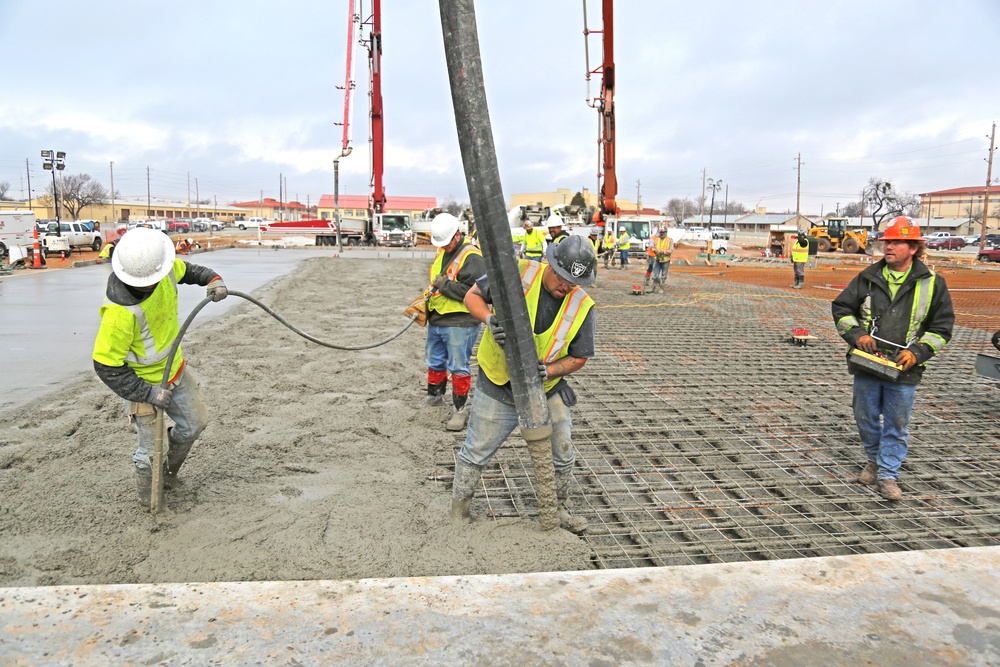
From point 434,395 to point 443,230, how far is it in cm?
130

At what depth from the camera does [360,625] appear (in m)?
2.20

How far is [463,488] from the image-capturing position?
10.5 ft

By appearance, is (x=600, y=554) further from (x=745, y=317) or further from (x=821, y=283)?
(x=821, y=283)

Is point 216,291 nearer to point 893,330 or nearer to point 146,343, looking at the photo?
point 146,343

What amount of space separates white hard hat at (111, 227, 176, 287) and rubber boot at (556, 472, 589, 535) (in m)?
2.05

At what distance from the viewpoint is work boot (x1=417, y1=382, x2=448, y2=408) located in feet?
17.5

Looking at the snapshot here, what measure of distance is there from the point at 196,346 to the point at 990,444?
6.91m

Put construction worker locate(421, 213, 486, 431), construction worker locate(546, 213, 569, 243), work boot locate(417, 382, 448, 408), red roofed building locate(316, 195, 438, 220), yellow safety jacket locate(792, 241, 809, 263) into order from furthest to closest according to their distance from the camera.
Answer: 1. red roofed building locate(316, 195, 438, 220)
2. yellow safety jacket locate(792, 241, 809, 263)
3. construction worker locate(546, 213, 569, 243)
4. work boot locate(417, 382, 448, 408)
5. construction worker locate(421, 213, 486, 431)

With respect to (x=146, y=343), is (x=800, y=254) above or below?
above

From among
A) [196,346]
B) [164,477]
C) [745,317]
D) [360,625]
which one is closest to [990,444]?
[360,625]

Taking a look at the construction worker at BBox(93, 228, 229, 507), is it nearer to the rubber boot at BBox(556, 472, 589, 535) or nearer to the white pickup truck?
the rubber boot at BBox(556, 472, 589, 535)

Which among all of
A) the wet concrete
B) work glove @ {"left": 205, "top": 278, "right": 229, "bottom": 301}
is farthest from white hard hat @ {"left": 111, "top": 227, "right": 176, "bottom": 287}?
the wet concrete

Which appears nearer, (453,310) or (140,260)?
(140,260)

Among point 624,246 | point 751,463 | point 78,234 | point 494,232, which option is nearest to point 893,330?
point 751,463
